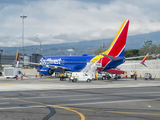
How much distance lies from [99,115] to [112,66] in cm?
3893

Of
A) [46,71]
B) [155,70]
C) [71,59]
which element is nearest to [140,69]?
[155,70]

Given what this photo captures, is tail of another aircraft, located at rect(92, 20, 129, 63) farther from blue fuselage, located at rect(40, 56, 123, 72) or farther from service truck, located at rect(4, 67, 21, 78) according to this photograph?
service truck, located at rect(4, 67, 21, 78)

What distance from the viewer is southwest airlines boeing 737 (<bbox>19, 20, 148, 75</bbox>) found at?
1919 inches

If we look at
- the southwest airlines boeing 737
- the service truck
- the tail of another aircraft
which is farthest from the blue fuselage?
the service truck

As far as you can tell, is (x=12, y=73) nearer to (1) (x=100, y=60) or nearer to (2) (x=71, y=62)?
(2) (x=71, y=62)

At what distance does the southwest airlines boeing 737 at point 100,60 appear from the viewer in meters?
48.8

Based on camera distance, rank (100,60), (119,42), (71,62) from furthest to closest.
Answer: (71,62) → (100,60) → (119,42)

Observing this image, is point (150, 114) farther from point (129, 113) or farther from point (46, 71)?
point (46, 71)

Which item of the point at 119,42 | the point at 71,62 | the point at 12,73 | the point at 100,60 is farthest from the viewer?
the point at 12,73

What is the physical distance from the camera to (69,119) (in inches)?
471

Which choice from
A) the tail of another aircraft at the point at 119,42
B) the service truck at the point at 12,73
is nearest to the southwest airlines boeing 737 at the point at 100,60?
the tail of another aircraft at the point at 119,42

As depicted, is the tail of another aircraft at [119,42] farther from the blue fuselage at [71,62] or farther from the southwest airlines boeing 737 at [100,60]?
the blue fuselage at [71,62]

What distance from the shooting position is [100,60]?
51.9m

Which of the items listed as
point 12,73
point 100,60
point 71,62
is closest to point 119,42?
point 100,60
